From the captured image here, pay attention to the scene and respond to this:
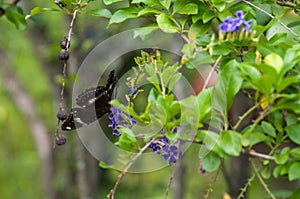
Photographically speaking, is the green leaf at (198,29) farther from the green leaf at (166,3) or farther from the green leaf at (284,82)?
the green leaf at (284,82)

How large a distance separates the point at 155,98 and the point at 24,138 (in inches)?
164

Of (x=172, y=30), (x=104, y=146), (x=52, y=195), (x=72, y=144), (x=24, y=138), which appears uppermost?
(x=172, y=30)

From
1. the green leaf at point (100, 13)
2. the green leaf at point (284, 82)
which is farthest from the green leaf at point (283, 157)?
the green leaf at point (100, 13)

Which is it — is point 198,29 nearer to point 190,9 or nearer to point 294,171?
point 190,9

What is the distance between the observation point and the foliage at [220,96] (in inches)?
32.2

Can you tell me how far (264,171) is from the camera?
100 cm

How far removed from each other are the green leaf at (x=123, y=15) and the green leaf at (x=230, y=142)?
33 cm

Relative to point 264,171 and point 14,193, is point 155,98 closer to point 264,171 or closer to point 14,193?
point 264,171

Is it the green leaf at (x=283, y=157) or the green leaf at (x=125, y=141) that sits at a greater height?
the green leaf at (x=125, y=141)

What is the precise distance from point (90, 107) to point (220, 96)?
12.1 inches

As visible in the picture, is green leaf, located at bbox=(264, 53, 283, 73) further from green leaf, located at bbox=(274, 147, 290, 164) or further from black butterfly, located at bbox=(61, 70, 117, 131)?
black butterfly, located at bbox=(61, 70, 117, 131)

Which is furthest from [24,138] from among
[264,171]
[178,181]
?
[264,171]

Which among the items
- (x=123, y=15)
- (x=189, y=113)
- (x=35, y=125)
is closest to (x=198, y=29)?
(x=123, y=15)

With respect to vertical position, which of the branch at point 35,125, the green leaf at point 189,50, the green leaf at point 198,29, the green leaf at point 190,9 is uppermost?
the green leaf at point 190,9
